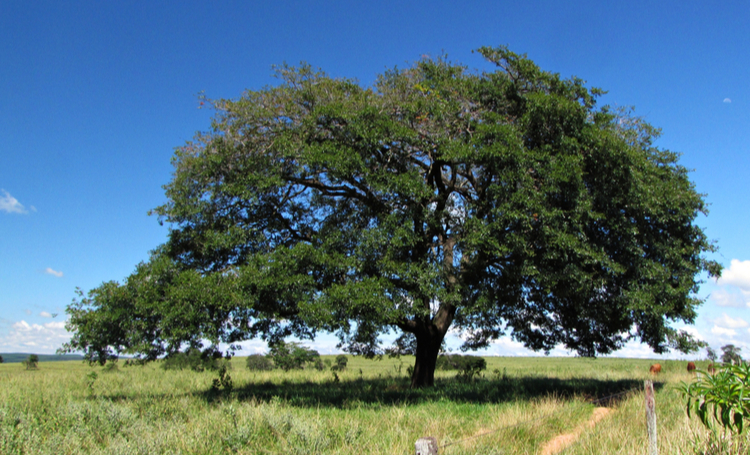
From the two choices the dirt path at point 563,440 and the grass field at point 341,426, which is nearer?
the grass field at point 341,426

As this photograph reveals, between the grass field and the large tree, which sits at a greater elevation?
the large tree

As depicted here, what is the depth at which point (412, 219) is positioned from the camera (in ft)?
42.8

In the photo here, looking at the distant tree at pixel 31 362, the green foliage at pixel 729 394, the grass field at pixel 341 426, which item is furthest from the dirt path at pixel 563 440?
the distant tree at pixel 31 362

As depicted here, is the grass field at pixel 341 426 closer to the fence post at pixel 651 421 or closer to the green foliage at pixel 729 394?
the fence post at pixel 651 421

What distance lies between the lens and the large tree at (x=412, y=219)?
1236cm

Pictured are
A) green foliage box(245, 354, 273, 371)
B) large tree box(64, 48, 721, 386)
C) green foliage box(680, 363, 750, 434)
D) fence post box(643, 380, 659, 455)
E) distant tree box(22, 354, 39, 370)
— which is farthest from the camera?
distant tree box(22, 354, 39, 370)

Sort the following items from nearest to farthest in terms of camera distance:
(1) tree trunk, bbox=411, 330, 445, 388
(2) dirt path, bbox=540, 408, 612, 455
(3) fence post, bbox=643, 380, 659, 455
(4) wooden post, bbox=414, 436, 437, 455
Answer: (4) wooden post, bbox=414, 436, 437, 455, (3) fence post, bbox=643, 380, 659, 455, (2) dirt path, bbox=540, 408, 612, 455, (1) tree trunk, bbox=411, 330, 445, 388

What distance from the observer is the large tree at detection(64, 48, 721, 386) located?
12359mm

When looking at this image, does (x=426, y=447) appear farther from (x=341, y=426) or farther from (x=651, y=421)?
(x=341, y=426)

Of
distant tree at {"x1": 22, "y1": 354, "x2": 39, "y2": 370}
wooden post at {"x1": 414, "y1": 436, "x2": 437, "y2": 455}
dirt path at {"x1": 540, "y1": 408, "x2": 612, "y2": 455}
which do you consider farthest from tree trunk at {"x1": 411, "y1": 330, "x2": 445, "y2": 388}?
distant tree at {"x1": 22, "y1": 354, "x2": 39, "y2": 370}

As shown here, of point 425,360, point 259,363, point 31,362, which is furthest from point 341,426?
point 31,362

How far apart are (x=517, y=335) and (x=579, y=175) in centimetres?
836

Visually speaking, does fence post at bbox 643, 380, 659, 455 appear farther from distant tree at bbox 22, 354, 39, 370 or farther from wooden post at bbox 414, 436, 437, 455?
distant tree at bbox 22, 354, 39, 370

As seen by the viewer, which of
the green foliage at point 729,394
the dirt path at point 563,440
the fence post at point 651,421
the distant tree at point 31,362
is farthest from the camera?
the distant tree at point 31,362
